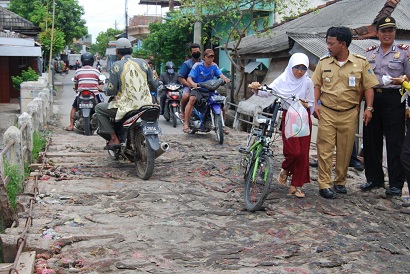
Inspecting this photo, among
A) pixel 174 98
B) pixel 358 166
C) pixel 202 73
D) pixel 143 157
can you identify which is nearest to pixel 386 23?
pixel 358 166

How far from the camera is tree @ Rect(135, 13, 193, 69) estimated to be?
1164 inches

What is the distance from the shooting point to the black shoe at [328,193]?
20.7 ft

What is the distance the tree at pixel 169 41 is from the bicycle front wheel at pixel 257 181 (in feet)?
78.3

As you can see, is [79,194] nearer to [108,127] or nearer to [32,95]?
[108,127]

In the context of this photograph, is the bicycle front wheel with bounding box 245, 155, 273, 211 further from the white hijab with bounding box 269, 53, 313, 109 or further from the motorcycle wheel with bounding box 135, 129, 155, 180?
the motorcycle wheel with bounding box 135, 129, 155, 180

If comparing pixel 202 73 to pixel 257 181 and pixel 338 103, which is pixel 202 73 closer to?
pixel 338 103

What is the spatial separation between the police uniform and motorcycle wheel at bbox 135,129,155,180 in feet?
6.98

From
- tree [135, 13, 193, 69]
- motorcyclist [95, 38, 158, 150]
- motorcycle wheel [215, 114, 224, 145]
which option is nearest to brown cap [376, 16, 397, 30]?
motorcyclist [95, 38, 158, 150]

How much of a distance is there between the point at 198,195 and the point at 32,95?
12198 millimetres

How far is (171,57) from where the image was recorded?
100ft

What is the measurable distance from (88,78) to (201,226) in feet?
23.2

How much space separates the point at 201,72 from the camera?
10453mm

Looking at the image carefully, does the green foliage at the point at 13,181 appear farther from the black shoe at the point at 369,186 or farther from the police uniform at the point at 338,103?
the black shoe at the point at 369,186

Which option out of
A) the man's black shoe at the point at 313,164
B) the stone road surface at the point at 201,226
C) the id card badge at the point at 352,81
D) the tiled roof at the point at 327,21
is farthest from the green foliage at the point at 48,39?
the id card badge at the point at 352,81
